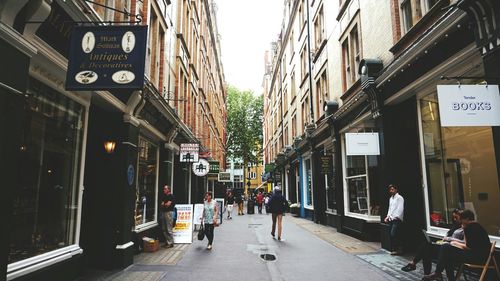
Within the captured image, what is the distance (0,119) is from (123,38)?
2.04 metres

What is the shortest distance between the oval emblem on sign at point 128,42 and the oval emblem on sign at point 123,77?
1.08 ft

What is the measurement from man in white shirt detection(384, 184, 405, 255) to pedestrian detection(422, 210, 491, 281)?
2.81 meters

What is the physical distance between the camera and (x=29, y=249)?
5418 mm

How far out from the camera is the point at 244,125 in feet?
187

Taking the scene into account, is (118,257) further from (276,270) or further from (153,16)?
(153,16)

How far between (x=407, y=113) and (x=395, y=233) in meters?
3.25

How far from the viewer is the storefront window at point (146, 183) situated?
10352 mm

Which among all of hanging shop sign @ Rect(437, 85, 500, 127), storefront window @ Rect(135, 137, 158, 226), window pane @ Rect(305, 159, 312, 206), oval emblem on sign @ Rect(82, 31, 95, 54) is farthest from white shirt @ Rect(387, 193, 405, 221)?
window pane @ Rect(305, 159, 312, 206)

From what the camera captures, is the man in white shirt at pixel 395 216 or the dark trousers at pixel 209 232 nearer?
the man in white shirt at pixel 395 216

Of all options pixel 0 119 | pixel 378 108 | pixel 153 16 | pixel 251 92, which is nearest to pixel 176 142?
pixel 153 16

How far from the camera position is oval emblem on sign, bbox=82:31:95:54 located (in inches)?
205

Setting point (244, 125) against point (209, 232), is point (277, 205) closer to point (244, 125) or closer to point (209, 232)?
point (209, 232)

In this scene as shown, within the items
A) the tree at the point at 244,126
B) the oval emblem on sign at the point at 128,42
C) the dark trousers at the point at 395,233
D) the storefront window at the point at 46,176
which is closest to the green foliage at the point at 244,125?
the tree at the point at 244,126

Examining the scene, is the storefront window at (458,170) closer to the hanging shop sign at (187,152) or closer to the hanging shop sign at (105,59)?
the hanging shop sign at (105,59)
